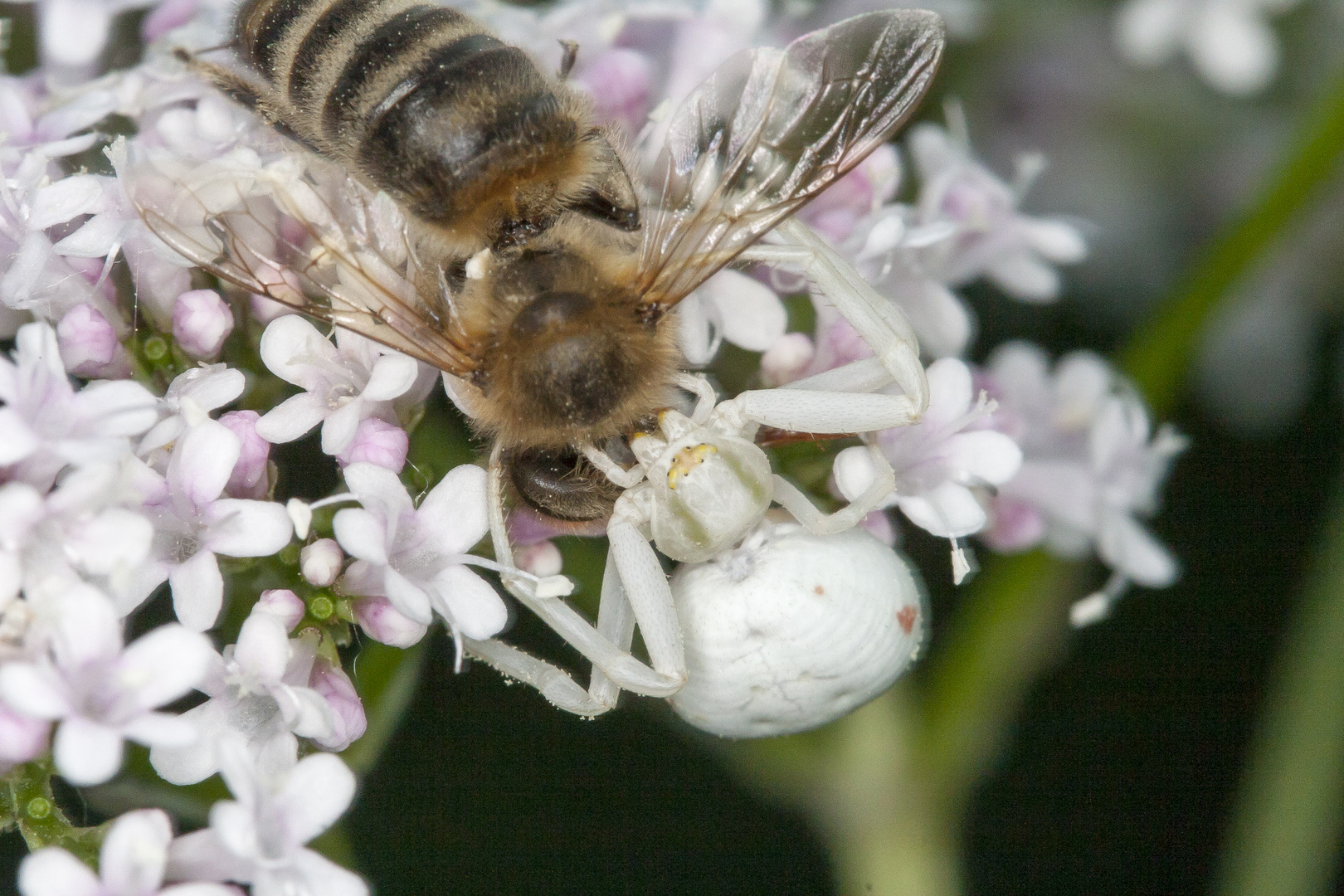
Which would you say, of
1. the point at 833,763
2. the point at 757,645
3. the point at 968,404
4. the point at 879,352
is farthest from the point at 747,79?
the point at 833,763

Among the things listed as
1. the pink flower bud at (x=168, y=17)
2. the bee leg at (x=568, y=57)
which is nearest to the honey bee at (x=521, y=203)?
the bee leg at (x=568, y=57)

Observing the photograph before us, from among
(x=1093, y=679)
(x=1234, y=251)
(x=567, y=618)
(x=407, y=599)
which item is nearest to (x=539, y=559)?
(x=567, y=618)

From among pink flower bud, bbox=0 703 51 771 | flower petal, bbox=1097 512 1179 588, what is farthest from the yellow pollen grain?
flower petal, bbox=1097 512 1179 588

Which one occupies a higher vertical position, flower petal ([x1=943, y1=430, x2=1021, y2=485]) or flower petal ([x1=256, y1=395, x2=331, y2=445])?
flower petal ([x1=256, y1=395, x2=331, y2=445])

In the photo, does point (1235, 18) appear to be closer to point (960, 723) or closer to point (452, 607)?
point (960, 723)

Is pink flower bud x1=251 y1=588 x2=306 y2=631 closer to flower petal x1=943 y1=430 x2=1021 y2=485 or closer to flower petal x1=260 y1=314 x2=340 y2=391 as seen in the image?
flower petal x1=260 y1=314 x2=340 y2=391

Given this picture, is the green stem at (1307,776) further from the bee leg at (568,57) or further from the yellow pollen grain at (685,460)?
the bee leg at (568,57)
